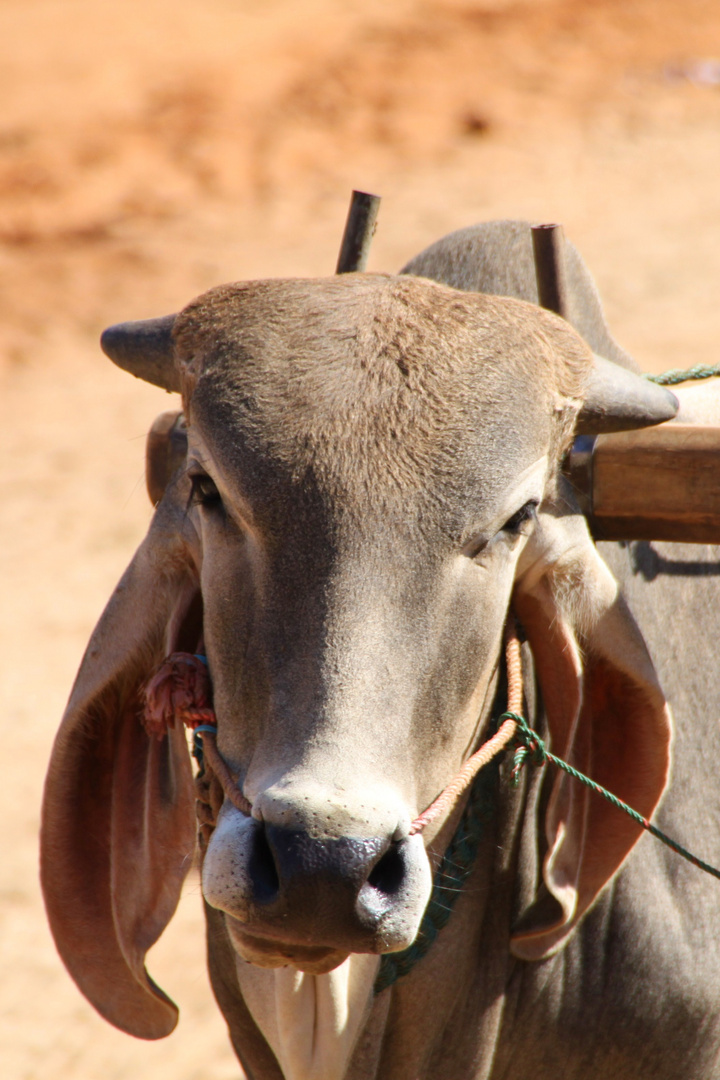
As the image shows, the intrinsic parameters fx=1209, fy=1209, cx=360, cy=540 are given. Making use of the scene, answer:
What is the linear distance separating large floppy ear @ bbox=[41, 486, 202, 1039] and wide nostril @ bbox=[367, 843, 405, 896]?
0.69 m

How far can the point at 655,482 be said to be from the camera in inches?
89.2

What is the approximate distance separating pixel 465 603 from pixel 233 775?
0.47 m

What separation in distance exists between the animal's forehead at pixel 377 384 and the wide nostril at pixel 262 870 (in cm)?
54

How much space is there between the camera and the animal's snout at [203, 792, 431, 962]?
1658mm

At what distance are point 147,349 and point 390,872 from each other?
1.13 m

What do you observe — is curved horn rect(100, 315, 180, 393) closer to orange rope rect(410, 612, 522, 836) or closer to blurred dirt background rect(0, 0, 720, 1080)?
orange rope rect(410, 612, 522, 836)

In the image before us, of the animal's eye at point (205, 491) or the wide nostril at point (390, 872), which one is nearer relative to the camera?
the wide nostril at point (390, 872)

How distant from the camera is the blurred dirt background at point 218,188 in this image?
7.12 m

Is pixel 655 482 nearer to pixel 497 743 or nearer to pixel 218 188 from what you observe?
pixel 497 743

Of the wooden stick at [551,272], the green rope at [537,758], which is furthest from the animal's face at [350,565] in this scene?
the wooden stick at [551,272]

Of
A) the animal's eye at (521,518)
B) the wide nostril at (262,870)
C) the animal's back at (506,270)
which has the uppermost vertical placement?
the animal's back at (506,270)

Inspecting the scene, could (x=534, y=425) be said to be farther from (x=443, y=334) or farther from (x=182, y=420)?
(x=182, y=420)

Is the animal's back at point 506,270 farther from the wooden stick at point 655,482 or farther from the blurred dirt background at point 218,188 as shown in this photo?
the blurred dirt background at point 218,188

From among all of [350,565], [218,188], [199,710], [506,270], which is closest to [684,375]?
[506,270]
